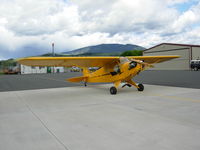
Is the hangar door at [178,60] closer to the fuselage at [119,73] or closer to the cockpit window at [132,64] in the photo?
the fuselage at [119,73]

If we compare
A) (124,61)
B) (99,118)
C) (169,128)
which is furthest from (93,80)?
(169,128)

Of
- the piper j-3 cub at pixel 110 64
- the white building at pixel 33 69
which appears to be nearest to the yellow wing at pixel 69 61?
the piper j-3 cub at pixel 110 64

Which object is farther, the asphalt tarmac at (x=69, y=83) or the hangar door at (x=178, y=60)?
the hangar door at (x=178, y=60)

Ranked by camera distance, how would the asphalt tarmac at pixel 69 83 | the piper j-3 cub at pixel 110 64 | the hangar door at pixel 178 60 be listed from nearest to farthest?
the piper j-3 cub at pixel 110 64 < the asphalt tarmac at pixel 69 83 < the hangar door at pixel 178 60

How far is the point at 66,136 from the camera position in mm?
3812

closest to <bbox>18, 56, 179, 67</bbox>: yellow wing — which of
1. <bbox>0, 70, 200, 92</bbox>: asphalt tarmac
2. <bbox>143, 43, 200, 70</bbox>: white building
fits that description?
<bbox>0, 70, 200, 92</bbox>: asphalt tarmac

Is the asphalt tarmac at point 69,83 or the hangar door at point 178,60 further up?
the hangar door at point 178,60

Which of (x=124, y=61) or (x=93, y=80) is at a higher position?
(x=124, y=61)

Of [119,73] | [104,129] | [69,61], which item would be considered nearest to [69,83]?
[69,61]

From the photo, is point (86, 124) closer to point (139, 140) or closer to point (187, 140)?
point (139, 140)

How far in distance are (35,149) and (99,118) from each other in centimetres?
216

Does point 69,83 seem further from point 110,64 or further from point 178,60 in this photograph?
point 178,60

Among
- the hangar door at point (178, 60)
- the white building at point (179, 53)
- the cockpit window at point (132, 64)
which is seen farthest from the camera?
the hangar door at point (178, 60)

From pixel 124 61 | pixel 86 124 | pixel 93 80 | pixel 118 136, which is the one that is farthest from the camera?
pixel 93 80
